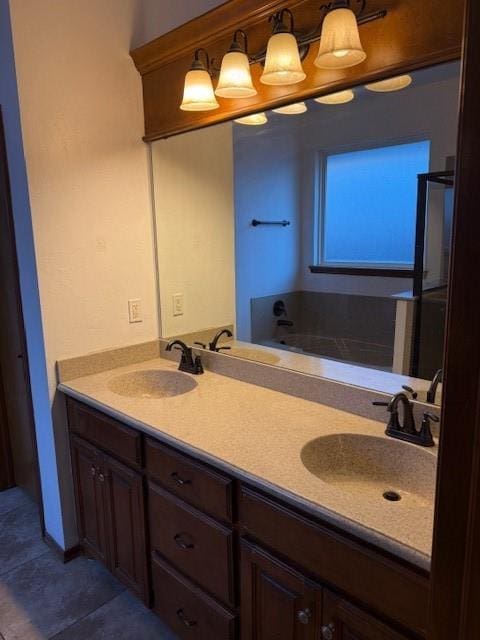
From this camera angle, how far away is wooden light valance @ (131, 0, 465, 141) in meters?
1.24

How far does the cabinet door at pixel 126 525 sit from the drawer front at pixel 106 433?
5 centimetres

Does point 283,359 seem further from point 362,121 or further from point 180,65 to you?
point 180,65

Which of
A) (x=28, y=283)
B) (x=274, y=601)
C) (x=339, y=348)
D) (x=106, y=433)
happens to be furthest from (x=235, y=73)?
(x=274, y=601)

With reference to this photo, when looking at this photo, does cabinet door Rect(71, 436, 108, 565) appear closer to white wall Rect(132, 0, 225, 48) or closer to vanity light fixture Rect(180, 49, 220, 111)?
vanity light fixture Rect(180, 49, 220, 111)

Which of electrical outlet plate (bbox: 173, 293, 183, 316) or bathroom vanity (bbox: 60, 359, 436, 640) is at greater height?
electrical outlet plate (bbox: 173, 293, 183, 316)

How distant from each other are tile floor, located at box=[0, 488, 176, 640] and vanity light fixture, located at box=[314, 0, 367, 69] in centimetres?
216

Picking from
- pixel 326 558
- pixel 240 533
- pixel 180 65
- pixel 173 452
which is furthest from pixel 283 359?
pixel 180 65

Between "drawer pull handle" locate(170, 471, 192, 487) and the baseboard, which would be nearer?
"drawer pull handle" locate(170, 471, 192, 487)

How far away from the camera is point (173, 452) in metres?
1.50

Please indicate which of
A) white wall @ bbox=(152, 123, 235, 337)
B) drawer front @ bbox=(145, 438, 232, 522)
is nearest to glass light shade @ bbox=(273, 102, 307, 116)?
white wall @ bbox=(152, 123, 235, 337)

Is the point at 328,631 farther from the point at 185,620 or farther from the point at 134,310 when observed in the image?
the point at 134,310

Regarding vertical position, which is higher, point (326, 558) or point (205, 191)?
point (205, 191)

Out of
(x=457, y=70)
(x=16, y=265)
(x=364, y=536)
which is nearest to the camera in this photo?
(x=364, y=536)

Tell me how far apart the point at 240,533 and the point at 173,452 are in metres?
0.35
